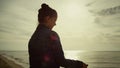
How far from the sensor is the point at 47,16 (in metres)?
1.93

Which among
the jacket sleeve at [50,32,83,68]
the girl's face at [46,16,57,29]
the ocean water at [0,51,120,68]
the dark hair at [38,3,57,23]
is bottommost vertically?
the jacket sleeve at [50,32,83,68]

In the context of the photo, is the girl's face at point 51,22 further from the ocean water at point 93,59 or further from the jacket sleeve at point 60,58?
the ocean water at point 93,59

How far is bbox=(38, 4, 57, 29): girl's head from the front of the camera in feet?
6.29

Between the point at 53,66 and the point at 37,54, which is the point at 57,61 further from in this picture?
the point at 37,54

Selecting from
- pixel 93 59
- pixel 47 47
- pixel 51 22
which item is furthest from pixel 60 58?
pixel 93 59

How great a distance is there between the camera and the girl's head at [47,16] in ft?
6.29

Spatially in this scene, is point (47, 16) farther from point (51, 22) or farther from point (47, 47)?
point (47, 47)

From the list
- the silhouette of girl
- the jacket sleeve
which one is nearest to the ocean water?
the silhouette of girl

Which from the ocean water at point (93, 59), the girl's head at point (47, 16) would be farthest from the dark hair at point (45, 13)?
the ocean water at point (93, 59)

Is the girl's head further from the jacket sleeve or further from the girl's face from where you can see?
the jacket sleeve

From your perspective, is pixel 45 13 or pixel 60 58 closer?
pixel 60 58

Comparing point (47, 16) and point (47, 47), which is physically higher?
point (47, 16)

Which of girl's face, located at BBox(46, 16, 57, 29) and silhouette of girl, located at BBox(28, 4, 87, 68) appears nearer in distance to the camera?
silhouette of girl, located at BBox(28, 4, 87, 68)

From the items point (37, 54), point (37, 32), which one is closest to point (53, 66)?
point (37, 54)
